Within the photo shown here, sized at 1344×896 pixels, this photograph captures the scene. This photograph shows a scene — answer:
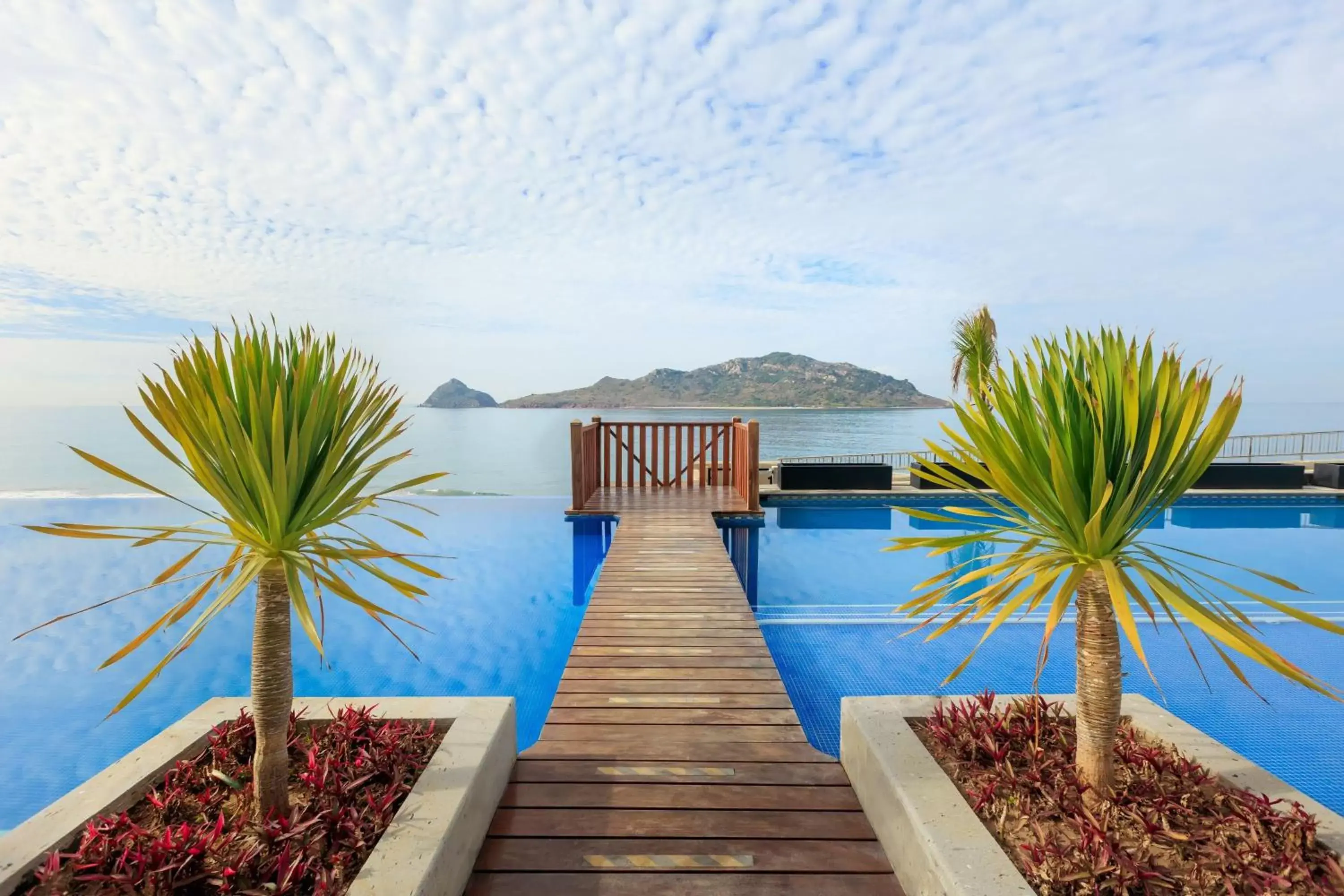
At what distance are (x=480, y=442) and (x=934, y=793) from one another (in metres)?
34.0

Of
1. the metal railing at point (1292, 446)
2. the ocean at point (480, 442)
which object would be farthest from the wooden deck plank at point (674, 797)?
the metal railing at point (1292, 446)

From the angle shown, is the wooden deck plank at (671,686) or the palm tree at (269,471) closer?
the palm tree at (269,471)

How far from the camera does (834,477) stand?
972 cm

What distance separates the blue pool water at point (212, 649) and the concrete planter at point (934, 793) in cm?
235

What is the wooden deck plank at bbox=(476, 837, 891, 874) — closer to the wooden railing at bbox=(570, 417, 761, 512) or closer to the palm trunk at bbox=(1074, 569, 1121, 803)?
the palm trunk at bbox=(1074, 569, 1121, 803)

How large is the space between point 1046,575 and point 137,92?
9.27 m

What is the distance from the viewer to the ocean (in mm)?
12461

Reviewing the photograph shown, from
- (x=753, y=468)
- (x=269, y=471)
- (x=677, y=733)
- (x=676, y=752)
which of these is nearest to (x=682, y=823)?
(x=676, y=752)

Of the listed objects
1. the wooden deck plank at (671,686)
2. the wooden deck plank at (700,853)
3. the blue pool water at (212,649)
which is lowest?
the blue pool water at (212,649)

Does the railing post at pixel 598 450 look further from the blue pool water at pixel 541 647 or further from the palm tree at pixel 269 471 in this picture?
the palm tree at pixel 269 471

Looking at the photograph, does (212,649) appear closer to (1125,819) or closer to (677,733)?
(677,733)

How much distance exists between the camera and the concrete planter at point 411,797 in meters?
1.34

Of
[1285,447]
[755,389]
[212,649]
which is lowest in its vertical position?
[212,649]

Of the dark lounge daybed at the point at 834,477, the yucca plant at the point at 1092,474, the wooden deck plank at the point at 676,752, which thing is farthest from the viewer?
the dark lounge daybed at the point at 834,477
